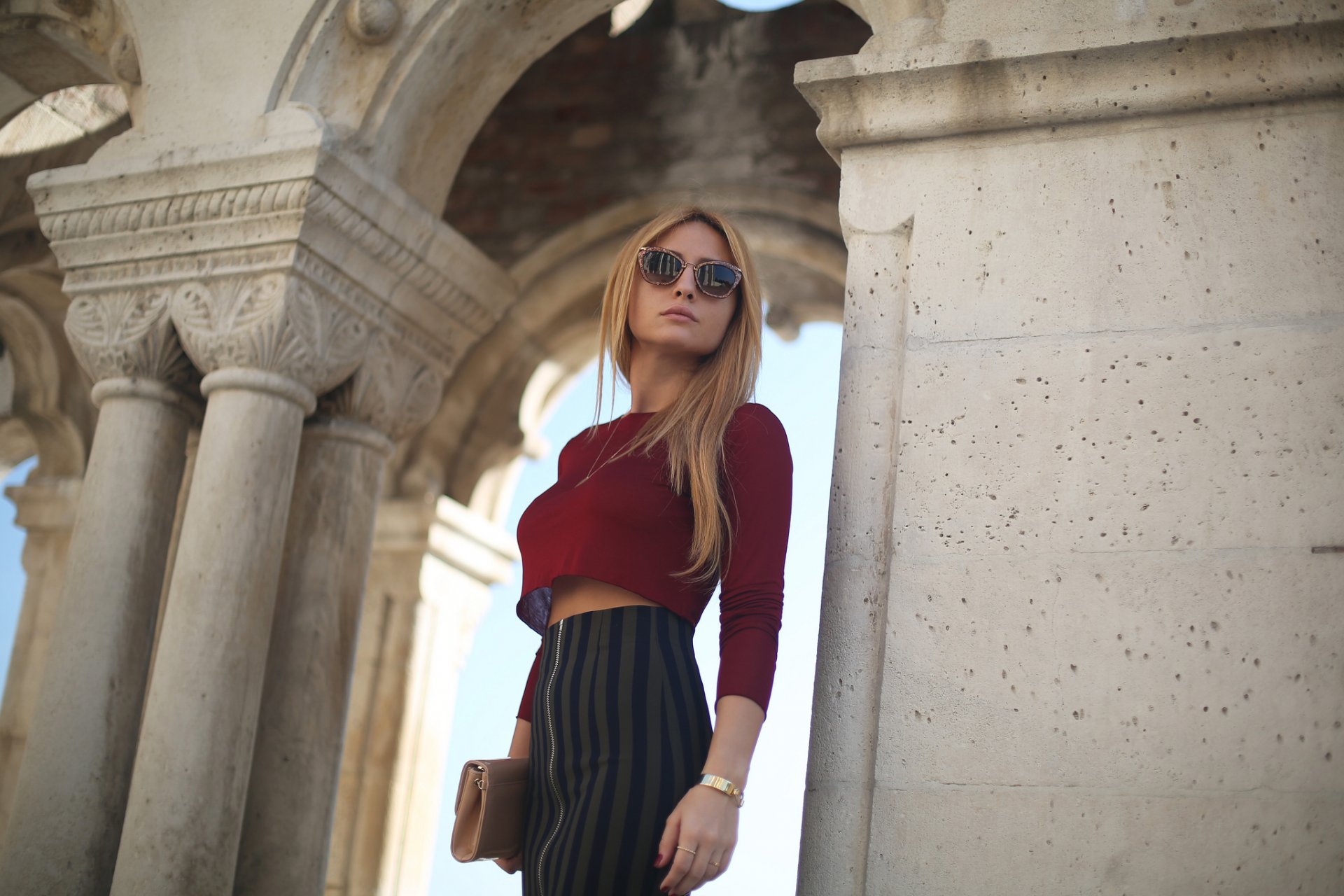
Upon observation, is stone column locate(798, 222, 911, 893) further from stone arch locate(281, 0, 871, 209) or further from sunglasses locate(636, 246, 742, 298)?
stone arch locate(281, 0, 871, 209)

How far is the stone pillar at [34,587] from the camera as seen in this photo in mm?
5137

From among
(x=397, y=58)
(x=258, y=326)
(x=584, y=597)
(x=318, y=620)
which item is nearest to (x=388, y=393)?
(x=258, y=326)

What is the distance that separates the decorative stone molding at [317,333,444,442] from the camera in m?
3.01

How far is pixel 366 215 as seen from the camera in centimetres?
282

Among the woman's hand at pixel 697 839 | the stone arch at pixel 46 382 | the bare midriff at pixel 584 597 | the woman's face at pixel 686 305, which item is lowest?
the woman's hand at pixel 697 839

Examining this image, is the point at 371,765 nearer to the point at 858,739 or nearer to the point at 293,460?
the point at 293,460

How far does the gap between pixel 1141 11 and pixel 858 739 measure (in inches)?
46.0

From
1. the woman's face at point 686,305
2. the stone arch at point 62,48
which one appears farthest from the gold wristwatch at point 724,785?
the stone arch at point 62,48

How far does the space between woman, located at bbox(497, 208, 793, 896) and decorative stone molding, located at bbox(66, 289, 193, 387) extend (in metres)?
1.28

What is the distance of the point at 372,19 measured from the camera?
9.10 feet

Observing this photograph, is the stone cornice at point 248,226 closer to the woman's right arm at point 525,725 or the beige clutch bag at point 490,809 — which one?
the woman's right arm at point 525,725

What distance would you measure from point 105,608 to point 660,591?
4.86 feet

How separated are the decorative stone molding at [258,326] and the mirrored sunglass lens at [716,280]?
1149 millimetres

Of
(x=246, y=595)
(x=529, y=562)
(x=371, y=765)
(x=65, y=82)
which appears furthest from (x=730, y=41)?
(x=529, y=562)
